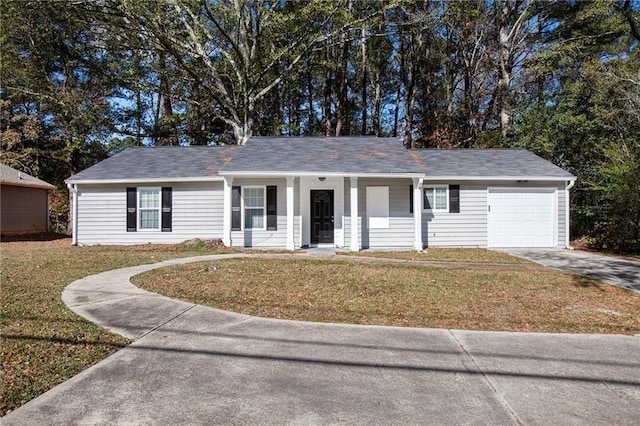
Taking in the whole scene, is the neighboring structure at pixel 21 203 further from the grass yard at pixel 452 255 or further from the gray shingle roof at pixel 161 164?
the grass yard at pixel 452 255

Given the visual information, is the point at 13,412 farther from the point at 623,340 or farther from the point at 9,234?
the point at 9,234

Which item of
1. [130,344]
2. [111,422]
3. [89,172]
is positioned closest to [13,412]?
[111,422]

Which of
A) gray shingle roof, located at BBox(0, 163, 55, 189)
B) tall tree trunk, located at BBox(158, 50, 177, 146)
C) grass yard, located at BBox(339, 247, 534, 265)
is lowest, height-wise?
grass yard, located at BBox(339, 247, 534, 265)

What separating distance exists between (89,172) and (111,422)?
13341 millimetres

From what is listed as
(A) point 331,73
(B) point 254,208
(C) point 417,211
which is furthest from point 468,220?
(A) point 331,73

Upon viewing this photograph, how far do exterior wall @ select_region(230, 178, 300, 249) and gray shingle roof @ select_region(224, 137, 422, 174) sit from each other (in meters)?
0.68

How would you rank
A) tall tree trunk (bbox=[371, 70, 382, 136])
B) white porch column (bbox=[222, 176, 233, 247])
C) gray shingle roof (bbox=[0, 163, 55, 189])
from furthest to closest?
tall tree trunk (bbox=[371, 70, 382, 136]), gray shingle roof (bbox=[0, 163, 55, 189]), white porch column (bbox=[222, 176, 233, 247])

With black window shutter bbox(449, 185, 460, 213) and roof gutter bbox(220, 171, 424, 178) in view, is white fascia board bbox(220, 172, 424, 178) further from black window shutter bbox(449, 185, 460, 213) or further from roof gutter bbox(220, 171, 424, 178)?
black window shutter bbox(449, 185, 460, 213)

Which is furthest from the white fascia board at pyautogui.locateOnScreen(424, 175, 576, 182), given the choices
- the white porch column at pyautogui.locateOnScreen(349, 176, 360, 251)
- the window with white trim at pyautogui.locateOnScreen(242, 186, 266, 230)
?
the window with white trim at pyautogui.locateOnScreen(242, 186, 266, 230)

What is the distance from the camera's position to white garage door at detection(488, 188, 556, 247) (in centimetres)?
1314

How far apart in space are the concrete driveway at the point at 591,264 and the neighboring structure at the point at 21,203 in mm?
21995

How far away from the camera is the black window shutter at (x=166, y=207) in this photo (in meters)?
13.1

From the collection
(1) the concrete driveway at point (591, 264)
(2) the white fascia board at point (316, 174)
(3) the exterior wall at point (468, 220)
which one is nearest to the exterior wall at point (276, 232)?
(2) the white fascia board at point (316, 174)

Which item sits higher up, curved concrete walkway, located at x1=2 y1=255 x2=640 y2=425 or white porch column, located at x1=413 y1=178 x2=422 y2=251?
white porch column, located at x1=413 y1=178 x2=422 y2=251
